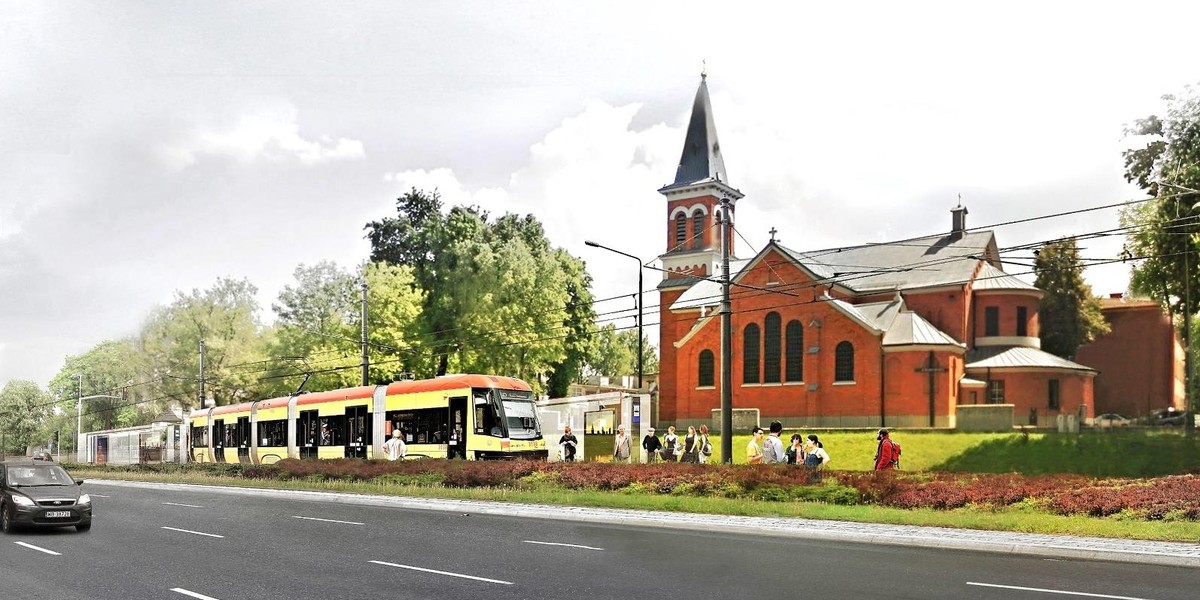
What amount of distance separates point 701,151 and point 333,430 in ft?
139

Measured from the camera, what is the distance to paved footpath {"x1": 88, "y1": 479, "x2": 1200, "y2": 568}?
14.2 meters

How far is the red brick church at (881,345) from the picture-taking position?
5497cm

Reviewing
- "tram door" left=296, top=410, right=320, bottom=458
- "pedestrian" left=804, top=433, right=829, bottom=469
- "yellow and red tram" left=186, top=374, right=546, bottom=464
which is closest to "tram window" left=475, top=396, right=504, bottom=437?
"yellow and red tram" left=186, top=374, right=546, bottom=464

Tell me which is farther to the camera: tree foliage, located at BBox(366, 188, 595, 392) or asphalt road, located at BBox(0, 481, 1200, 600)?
tree foliage, located at BBox(366, 188, 595, 392)

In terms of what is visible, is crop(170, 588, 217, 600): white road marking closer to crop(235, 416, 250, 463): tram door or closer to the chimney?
crop(235, 416, 250, 463): tram door

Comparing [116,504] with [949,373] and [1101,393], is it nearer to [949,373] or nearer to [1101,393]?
[949,373]

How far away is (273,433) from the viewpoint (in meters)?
45.2

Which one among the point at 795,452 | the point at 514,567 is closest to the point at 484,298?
the point at 795,452

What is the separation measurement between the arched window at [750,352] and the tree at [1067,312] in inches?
762

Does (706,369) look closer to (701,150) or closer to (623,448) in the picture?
(701,150)

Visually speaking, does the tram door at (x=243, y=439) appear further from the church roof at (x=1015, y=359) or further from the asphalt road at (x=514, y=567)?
the church roof at (x=1015, y=359)

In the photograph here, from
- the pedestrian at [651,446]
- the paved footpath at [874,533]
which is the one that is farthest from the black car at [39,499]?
the pedestrian at [651,446]

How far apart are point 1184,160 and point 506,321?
39990 millimetres

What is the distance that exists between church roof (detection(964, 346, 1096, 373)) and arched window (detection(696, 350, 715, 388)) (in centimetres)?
1511
